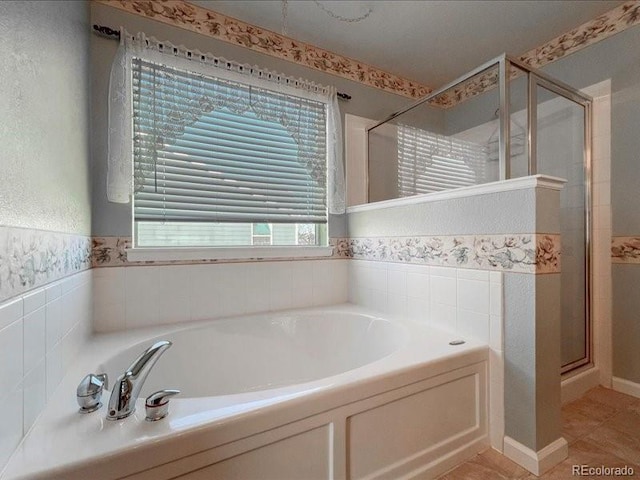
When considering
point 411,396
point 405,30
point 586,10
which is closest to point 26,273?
point 411,396

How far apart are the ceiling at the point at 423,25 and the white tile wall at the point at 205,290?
154 cm

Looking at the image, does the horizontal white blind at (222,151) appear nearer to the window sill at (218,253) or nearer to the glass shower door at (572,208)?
the window sill at (218,253)

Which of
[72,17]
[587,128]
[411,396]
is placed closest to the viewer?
[411,396]

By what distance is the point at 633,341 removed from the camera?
5.66 feet

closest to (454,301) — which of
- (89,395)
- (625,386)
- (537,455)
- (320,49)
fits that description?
(537,455)

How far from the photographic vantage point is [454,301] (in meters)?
1.48

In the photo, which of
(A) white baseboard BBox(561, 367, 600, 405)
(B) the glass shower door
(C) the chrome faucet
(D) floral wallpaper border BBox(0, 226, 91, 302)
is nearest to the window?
(D) floral wallpaper border BBox(0, 226, 91, 302)

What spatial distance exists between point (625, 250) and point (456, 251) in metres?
1.15

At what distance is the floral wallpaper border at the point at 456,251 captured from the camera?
1.21 metres

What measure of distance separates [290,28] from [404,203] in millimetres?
1362

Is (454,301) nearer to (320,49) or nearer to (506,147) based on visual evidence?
(506,147)

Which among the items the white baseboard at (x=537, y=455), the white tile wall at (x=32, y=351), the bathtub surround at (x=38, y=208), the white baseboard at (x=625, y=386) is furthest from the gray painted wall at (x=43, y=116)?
the white baseboard at (x=625, y=386)

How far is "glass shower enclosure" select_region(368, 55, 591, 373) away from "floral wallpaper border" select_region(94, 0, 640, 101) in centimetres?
18

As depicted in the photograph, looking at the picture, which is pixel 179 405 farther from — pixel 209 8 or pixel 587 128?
pixel 587 128
